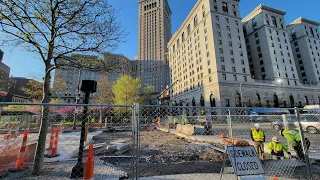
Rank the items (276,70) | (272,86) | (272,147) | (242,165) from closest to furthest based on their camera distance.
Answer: (242,165), (272,147), (272,86), (276,70)

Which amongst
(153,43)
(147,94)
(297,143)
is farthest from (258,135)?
(153,43)

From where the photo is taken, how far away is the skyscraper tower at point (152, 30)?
12506 centimetres

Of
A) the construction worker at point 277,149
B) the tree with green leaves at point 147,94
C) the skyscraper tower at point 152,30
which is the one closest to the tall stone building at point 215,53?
the tree with green leaves at point 147,94

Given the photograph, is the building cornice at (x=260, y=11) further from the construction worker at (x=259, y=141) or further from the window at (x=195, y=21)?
the construction worker at (x=259, y=141)

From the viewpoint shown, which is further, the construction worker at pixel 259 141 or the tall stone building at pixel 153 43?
Result: the tall stone building at pixel 153 43

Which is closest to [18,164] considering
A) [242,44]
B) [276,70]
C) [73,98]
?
[242,44]

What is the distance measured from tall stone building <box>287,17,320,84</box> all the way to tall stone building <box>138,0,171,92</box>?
80.3 m

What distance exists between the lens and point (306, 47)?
67.8 m

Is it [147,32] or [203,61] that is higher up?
[147,32]

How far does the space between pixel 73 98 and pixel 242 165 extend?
92506 millimetres

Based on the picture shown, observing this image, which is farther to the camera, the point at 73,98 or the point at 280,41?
the point at 73,98

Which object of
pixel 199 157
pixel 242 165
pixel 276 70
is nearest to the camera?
pixel 242 165

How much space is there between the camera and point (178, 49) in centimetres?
7475

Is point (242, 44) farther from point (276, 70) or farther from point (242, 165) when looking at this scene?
point (242, 165)
